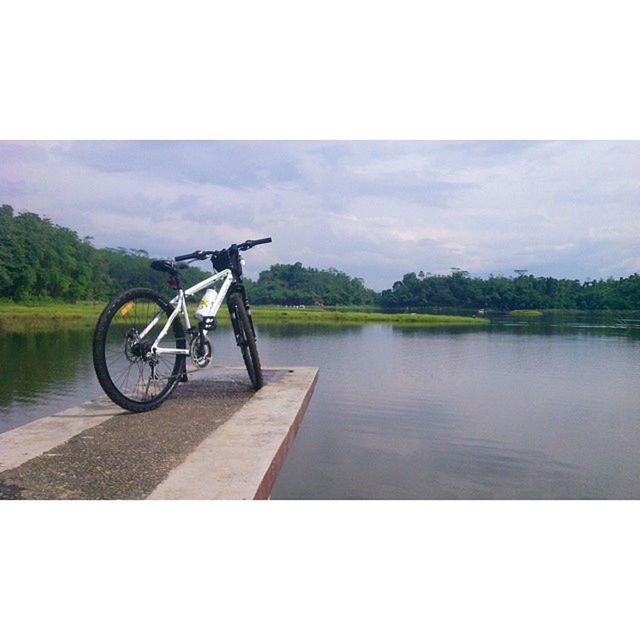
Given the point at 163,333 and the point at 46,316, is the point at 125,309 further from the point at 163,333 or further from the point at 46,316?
the point at 46,316

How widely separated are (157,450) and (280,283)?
544cm

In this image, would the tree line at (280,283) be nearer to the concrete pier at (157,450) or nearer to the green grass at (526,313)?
the green grass at (526,313)

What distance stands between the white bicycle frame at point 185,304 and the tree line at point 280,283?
52 centimetres

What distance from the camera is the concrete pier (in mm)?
3316

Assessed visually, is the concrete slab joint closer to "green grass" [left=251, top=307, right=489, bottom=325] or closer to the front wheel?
the front wheel

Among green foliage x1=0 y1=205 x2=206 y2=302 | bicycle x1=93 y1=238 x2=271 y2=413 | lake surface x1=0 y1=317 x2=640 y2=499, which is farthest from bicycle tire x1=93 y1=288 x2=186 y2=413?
green foliage x1=0 y1=205 x2=206 y2=302

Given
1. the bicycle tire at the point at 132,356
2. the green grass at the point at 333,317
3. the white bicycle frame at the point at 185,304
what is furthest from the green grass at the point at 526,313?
the bicycle tire at the point at 132,356

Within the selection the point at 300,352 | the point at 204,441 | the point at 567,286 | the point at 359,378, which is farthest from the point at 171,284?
the point at 567,286

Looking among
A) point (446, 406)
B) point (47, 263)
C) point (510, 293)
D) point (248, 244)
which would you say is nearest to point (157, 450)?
point (248, 244)

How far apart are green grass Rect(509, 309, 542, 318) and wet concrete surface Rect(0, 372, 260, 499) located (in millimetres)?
6008

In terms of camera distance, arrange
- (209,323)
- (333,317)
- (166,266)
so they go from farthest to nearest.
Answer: (333,317), (209,323), (166,266)

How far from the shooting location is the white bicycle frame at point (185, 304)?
17.5ft

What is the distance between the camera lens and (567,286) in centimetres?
924

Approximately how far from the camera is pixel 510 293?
10.0 m
